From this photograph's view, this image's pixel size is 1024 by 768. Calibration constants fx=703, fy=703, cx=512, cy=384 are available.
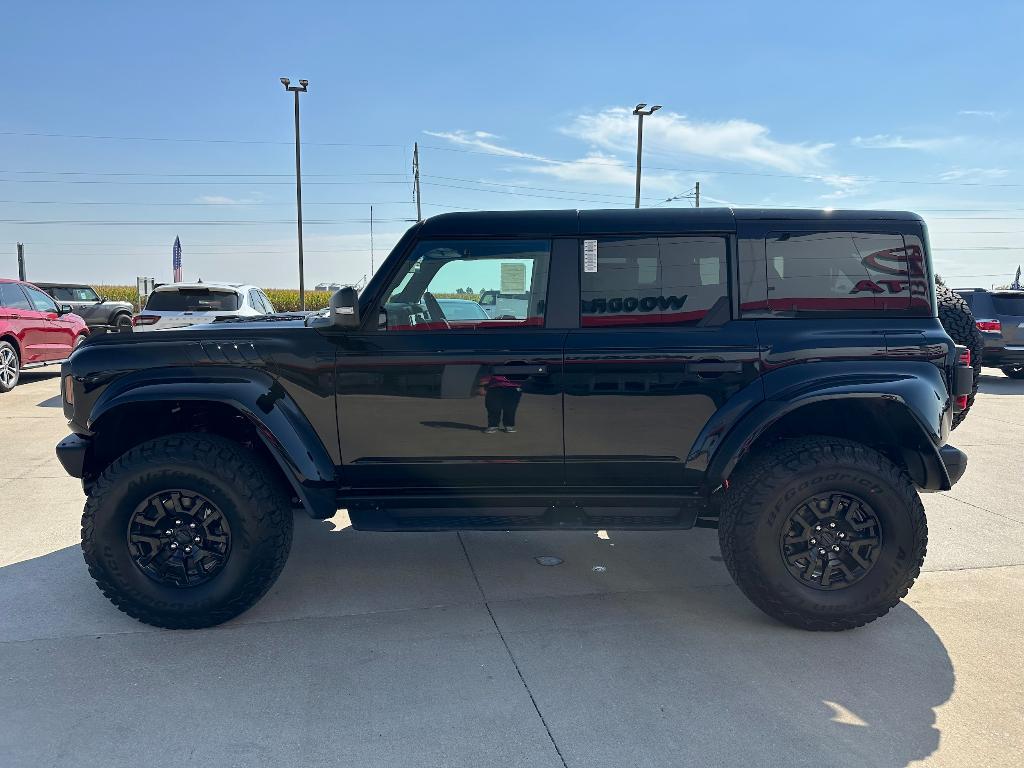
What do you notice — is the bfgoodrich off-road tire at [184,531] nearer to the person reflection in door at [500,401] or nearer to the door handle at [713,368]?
the person reflection in door at [500,401]

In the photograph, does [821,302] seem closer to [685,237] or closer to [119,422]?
[685,237]

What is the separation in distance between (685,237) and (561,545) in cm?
210

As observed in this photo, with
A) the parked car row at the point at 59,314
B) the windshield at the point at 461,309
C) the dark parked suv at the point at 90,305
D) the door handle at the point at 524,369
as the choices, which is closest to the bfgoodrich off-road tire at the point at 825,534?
the door handle at the point at 524,369

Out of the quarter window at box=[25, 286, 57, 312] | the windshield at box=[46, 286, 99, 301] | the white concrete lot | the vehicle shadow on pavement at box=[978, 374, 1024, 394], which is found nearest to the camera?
the white concrete lot

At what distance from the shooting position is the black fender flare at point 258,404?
3.22m

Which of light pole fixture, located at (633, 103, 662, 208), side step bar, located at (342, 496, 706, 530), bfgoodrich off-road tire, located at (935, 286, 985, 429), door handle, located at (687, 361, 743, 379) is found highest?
light pole fixture, located at (633, 103, 662, 208)

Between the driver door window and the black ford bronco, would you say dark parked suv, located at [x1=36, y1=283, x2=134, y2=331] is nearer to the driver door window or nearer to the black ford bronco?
the black ford bronco

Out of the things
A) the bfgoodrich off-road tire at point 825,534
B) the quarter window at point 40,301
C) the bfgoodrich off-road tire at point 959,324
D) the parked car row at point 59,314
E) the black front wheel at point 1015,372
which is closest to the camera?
the bfgoodrich off-road tire at point 825,534

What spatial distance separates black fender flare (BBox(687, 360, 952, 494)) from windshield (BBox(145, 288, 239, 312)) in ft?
26.8

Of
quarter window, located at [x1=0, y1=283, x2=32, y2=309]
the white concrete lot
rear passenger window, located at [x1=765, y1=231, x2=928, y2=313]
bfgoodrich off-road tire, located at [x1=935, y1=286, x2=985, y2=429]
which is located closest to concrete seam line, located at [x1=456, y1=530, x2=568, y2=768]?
the white concrete lot

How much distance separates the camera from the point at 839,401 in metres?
3.34

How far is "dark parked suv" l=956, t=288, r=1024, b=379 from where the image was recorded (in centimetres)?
1150

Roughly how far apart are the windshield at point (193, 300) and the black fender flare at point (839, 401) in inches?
322

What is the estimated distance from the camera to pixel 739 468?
11.2 ft
